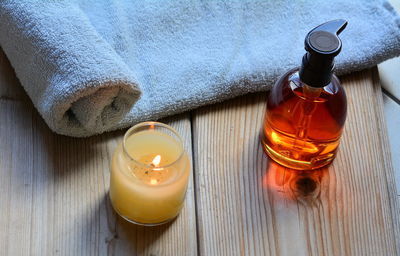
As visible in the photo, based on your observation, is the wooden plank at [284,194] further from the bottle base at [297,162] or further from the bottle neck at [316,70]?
the bottle neck at [316,70]

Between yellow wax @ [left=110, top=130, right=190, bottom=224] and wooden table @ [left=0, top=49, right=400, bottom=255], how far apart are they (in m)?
0.02

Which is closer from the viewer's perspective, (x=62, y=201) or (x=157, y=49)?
(x=62, y=201)

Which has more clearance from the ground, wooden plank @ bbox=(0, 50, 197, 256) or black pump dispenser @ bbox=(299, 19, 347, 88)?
black pump dispenser @ bbox=(299, 19, 347, 88)

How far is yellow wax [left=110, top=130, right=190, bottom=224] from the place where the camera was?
21.5 inches

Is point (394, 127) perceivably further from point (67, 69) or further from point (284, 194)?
point (67, 69)

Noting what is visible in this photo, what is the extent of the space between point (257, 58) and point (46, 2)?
250 mm

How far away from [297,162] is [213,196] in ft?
0.33

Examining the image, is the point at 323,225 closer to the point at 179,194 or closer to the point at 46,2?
the point at 179,194

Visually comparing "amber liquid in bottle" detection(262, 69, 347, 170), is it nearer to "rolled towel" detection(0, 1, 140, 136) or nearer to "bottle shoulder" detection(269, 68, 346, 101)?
"bottle shoulder" detection(269, 68, 346, 101)

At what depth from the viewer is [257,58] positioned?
70 centimetres

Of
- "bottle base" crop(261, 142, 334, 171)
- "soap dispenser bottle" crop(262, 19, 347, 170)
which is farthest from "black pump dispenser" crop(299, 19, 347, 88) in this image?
"bottle base" crop(261, 142, 334, 171)

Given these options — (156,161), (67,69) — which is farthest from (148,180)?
(67,69)

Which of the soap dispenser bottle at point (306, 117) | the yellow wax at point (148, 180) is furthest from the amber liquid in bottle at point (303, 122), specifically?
the yellow wax at point (148, 180)

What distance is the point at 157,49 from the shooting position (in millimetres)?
704
